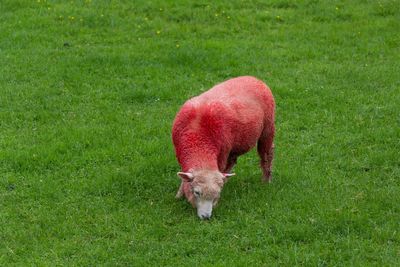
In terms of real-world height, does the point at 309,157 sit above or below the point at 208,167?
below

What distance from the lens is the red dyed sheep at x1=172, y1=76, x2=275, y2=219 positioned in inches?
345

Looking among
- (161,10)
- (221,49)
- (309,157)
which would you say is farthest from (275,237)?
(161,10)

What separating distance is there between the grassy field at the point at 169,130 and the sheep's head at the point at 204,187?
7.7 inches

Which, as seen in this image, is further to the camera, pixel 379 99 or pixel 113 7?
pixel 113 7

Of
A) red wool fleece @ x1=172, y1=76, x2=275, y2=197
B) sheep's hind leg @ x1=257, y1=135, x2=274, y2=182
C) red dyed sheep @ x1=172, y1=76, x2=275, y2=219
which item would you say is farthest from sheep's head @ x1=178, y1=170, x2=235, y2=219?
sheep's hind leg @ x1=257, y1=135, x2=274, y2=182

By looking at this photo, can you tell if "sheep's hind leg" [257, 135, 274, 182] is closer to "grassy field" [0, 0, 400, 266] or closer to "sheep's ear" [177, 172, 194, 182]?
"grassy field" [0, 0, 400, 266]

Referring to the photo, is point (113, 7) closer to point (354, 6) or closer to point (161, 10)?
point (161, 10)

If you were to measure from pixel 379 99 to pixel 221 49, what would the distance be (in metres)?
3.46

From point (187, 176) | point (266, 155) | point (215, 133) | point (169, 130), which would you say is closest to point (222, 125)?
point (215, 133)

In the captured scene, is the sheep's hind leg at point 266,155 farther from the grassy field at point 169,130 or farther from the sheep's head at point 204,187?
the sheep's head at point 204,187

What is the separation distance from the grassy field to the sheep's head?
0.20 metres

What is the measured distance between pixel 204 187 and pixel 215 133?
28.8 inches

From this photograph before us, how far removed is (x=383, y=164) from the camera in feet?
34.2

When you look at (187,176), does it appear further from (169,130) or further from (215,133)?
(169,130)
